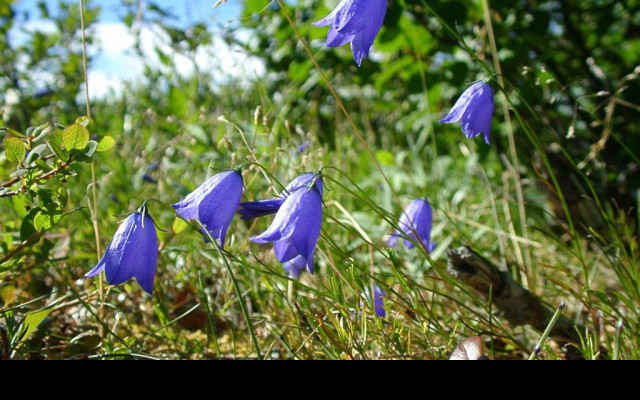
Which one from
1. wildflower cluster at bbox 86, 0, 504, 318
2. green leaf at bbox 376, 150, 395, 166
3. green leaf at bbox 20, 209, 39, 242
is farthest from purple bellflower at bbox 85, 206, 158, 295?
green leaf at bbox 376, 150, 395, 166

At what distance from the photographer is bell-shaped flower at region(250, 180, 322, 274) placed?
0.82 metres

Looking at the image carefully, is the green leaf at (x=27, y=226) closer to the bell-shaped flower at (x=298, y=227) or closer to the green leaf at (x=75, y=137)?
the green leaf at (x=75, y=137)

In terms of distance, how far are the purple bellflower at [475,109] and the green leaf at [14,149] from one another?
733mm

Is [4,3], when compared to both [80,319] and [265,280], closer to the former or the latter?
[80,319]

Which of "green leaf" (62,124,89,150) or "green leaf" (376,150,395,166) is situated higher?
"green leaf" (62,124,89,150)

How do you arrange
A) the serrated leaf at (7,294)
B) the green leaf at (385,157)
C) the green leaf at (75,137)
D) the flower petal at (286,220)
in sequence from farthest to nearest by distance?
the green leaf at (385,157) < the serrated leaf at (7,294) < the green leaf at (75,137) < the flower petal at (286,220)

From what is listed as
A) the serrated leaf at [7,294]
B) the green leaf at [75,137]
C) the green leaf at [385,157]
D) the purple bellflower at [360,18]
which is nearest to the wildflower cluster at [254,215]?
the purple bellflower at [360,18]

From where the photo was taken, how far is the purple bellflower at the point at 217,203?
0.88 meters

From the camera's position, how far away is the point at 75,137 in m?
0.98

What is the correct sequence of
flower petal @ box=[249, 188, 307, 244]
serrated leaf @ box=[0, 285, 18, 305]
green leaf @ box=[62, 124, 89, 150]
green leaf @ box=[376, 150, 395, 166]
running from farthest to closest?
green leaf @ box=[376, 150, 395, 166] < serrated leaf @ box=[0, 285, 18, 305] < green leaf @ box=[62, 124, 89, 150] < flower petal @ box=[249, 188, 307, 244]

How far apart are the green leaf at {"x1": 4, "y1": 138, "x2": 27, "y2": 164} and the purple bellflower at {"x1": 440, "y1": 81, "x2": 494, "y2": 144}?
733 millimetres

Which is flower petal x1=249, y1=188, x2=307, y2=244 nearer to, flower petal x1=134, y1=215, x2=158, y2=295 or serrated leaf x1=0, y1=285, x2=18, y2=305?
flower petal x1=134, y1=215, x2=158, y2=295
